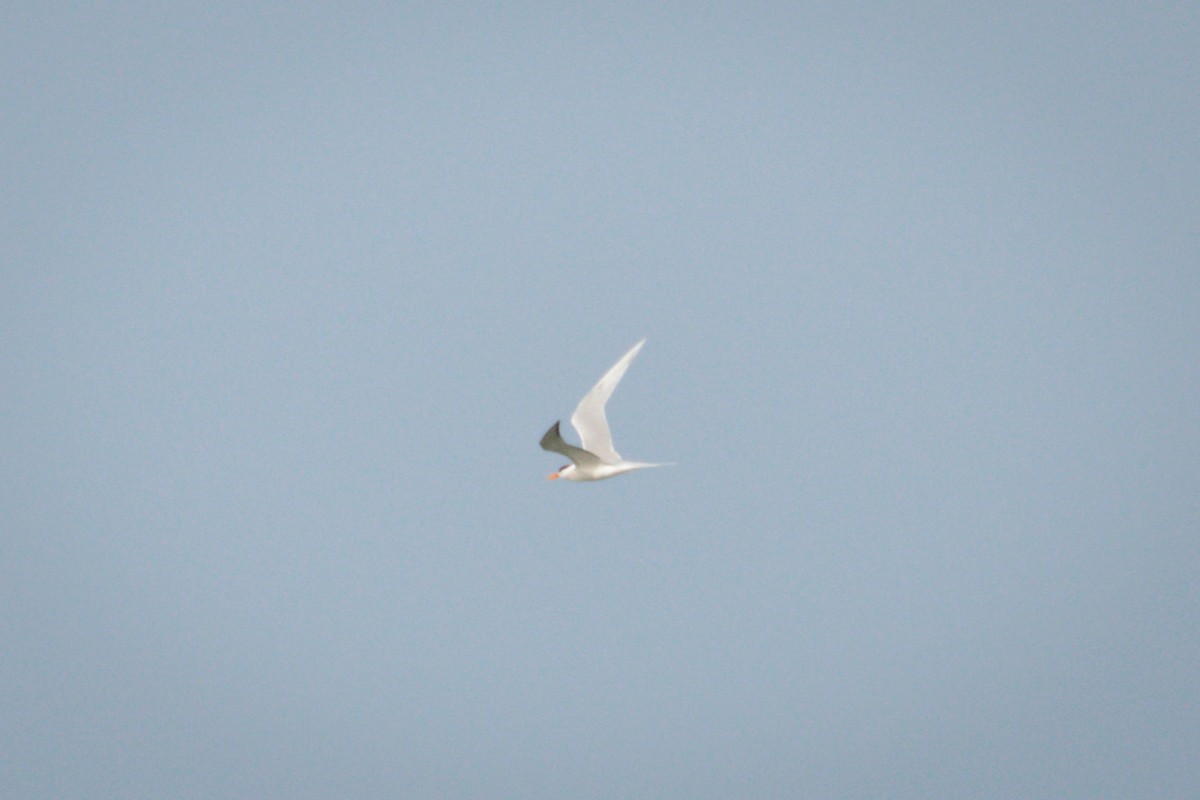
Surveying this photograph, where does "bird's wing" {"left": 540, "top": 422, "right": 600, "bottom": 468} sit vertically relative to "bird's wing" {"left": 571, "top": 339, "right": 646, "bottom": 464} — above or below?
below

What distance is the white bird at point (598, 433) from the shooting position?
67438 mm

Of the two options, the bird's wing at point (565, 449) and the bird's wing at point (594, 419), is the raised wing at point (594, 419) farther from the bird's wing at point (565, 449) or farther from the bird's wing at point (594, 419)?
the bird's wing at point (565, 449)

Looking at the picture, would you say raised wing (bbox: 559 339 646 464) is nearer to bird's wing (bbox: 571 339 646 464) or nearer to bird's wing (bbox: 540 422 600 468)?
bird's wing (bbox: 571 339 646 464)

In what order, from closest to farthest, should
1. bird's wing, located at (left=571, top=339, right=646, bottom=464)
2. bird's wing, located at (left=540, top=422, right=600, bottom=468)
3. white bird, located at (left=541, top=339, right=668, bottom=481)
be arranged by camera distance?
bird's wing, located at (left=540, top=422, right=600, bottom=468) < white bird, located at (left=541, top=339, right=668, bottom=481) < bird's wing, located at (left=571, top=339, right=646, bottom=464)

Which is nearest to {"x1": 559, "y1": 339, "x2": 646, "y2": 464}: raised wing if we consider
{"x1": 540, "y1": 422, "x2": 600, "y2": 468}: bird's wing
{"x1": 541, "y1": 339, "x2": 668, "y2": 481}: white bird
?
{"x1": 541, "y1": 339, "x2": 668, "y2": 481}: white bird

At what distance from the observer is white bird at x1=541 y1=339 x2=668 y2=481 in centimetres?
6744

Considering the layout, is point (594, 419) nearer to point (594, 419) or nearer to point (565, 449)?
point (594, 419)

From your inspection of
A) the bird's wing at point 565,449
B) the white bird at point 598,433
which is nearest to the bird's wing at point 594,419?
the white bird at point 598,433

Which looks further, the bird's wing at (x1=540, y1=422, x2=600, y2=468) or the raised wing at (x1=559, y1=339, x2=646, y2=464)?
the raised wing at (x1=559, y1=339, x2=646, y2=464)

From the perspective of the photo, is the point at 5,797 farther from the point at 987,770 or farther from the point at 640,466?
the point at 640,466

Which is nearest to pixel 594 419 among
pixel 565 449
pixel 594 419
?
pixel 594 419

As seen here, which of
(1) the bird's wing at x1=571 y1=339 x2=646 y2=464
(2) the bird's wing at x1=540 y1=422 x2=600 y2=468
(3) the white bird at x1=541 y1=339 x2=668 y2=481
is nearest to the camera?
(2) the bird's wing at x1=540 y1=422 x2=600 y2=468

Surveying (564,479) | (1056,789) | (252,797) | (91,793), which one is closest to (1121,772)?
(1056,789)

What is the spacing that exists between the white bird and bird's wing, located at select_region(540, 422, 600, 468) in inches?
2.4
